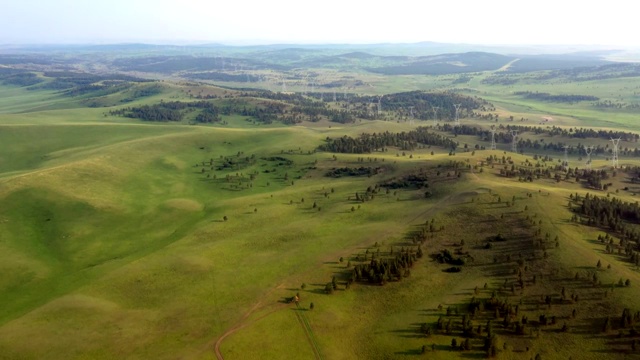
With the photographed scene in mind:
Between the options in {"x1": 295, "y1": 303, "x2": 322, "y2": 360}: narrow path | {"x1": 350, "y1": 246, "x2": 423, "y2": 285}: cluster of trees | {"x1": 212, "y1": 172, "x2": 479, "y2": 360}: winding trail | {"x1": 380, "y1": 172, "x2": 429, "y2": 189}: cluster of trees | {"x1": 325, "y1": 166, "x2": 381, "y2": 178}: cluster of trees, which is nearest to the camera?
{"x1": 295, "y1": 303, "x2": 322, "y2": 360}: narrow path

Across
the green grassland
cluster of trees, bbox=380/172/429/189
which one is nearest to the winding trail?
the green grassland

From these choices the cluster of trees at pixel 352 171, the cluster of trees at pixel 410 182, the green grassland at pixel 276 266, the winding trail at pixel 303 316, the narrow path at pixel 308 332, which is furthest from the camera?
the cluster of trees at pixel 352 171

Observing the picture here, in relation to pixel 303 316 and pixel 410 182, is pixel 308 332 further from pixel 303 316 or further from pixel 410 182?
pixel 410 182

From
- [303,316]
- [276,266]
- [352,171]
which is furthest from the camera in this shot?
[352,171]

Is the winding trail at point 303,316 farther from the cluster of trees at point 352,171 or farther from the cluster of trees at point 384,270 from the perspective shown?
the cluster of trees at point 352,171

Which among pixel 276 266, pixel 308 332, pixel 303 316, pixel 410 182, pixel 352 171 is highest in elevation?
pixel 410 182

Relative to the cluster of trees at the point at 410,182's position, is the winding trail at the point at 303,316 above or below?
below

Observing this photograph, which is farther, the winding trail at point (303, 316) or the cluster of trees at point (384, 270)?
the cluster of trees at point (384, 270)

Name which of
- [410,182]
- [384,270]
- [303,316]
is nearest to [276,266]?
[303,316]

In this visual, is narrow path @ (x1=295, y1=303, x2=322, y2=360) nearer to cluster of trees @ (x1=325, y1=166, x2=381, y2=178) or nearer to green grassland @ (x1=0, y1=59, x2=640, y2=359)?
green grassland @ (x1=0, y1=59, x2=640, y2=359)

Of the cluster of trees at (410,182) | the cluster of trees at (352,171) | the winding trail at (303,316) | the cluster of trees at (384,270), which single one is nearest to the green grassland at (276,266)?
the winding trail at (303,316)
